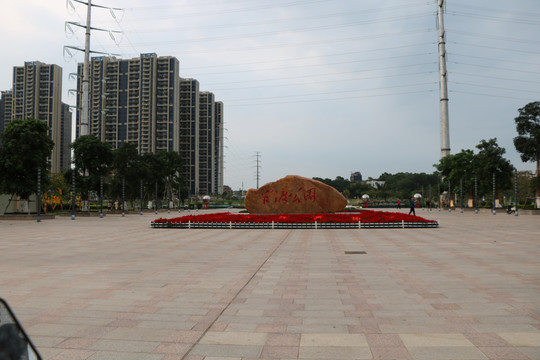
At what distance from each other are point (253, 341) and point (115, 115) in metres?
100

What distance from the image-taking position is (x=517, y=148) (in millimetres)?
46375

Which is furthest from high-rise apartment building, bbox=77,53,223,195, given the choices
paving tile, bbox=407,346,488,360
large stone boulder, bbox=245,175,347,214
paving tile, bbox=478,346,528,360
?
paving tile, bbox=478,346,528,360

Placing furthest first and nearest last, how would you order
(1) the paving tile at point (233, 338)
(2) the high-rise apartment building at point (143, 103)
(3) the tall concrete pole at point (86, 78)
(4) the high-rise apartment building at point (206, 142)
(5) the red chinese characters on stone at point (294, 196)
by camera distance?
1. (4) the high-rise apartment building at point (206, 142)
2. (2) the high-rise apartment building at point (143, 103)
3. (3) the tall concrete pole at point (86, 78)
4. (5) the red chinese characters on stone at point (294, 196)
5. (1) the paving tile at point (233, 338)

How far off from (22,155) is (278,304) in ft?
103

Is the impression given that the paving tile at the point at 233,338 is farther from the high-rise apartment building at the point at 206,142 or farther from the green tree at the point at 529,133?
the high-rise apartment building at the point at 206,142

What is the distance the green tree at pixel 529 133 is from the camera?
44750mm

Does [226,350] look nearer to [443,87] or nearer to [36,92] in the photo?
[443,87]

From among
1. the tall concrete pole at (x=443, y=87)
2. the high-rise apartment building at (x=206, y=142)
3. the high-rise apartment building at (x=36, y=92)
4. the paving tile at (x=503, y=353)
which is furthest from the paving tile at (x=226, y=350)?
the high-rise apartment building at (x=206, y=142)

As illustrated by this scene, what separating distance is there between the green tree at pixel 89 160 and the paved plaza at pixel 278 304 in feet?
98.1

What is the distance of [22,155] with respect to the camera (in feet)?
99.2

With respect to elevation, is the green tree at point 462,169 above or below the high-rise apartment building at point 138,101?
below

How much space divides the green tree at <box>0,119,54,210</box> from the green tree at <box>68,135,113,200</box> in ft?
22.5

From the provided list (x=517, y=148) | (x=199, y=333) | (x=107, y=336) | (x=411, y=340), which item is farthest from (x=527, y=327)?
(x=517, y=148)

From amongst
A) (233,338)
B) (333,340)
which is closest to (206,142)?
(233,338)
